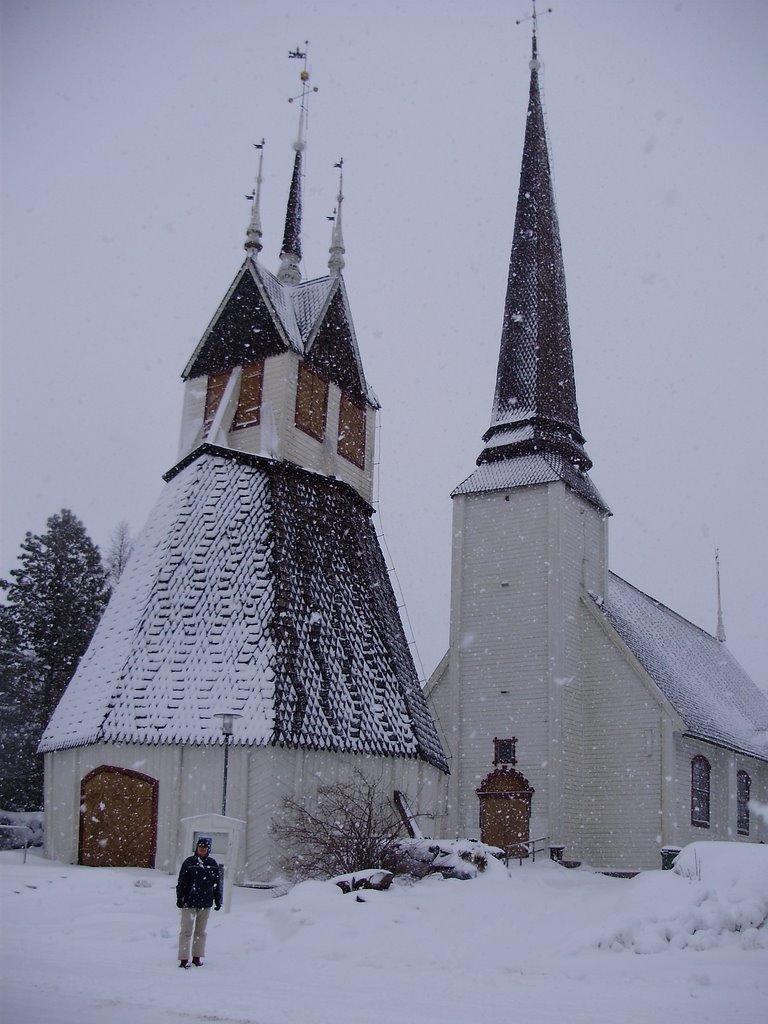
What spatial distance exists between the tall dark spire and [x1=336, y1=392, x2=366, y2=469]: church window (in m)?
6.63

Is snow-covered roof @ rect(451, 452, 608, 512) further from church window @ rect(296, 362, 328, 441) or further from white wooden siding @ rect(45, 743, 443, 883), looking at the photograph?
white wooden siding @ rect(45, 743, 443, 883)

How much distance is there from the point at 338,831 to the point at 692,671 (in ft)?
65.0

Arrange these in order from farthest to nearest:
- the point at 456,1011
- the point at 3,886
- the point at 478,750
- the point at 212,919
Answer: the point at 478,750 → the point at 3,886 → the point at 212,919 → the point at 456,1011

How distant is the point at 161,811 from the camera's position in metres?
19.5

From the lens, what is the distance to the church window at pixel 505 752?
29.0m

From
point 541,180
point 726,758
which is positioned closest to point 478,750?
point 726,758

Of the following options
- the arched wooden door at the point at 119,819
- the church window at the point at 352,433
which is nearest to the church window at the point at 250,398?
the church window at the point at 352,433

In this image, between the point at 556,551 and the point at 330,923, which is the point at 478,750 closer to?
the point at 556,551

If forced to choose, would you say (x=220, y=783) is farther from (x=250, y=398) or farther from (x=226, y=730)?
(x=250, y=398)

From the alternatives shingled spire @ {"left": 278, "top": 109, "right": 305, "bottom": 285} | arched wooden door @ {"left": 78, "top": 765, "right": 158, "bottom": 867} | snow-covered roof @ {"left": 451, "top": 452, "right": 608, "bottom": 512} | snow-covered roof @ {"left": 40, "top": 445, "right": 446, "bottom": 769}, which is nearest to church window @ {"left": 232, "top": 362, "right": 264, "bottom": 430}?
snow-covered roof @ {"left": 40, "top": 445, "right": 446, "bottom": 769}

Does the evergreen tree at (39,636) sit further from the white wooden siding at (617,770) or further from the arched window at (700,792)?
the arched window at (700,792)

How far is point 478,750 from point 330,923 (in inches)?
691

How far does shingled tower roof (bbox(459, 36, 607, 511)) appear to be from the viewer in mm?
31875

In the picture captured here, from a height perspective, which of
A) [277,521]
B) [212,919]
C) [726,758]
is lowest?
[212,919]
